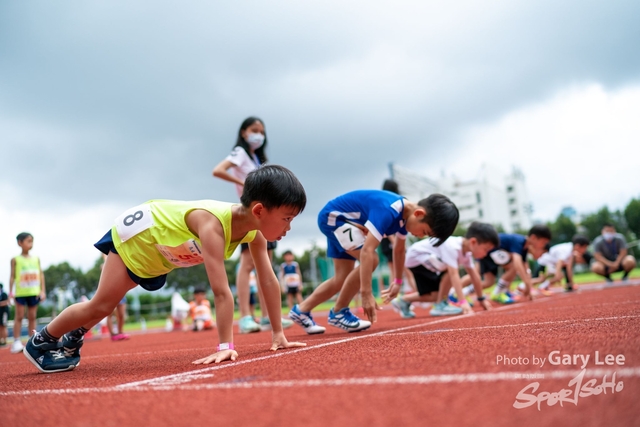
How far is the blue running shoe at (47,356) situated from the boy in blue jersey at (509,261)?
708 centimetres

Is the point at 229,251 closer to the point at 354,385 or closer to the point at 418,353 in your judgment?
the point at 418,353

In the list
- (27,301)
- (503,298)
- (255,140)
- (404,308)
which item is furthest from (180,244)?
(503,298)

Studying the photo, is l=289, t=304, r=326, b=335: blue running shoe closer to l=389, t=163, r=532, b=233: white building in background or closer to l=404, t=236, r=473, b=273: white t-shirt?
l=404, t=236, r=473, b=273: white t-shirt

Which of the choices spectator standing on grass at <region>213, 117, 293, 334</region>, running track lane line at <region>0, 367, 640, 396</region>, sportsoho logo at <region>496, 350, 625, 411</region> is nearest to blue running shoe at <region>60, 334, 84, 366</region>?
running track lane line at <region>0, 367, 640, 396</region>

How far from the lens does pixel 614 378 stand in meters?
1.64

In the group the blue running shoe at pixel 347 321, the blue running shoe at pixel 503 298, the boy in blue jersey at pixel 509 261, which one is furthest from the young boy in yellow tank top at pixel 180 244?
the blue running shoe at pixel 503 298

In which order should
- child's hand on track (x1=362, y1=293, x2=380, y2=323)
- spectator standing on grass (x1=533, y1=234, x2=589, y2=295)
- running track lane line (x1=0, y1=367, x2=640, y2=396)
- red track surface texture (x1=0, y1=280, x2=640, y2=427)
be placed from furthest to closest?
spectator standing on grass (x1=533, y1=234, x2=589, y2=295), child's hand on track (x1=362, y1=293, x2=380, y2=323), running track lane line (x1=0, y1=367, x2=640, y2=396), red track surface texture (x1=0, y1=280, x2=640, y2=427)

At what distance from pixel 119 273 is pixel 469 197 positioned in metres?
87.9

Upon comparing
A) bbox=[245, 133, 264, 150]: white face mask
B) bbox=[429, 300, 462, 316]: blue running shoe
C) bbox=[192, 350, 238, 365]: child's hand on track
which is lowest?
bbox=[429, 300, 462, 316]: blue running shoe

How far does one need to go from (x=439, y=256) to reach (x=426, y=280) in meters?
0.57

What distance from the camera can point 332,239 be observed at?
5367mm

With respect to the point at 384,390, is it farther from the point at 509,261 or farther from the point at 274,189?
the point at 509,261

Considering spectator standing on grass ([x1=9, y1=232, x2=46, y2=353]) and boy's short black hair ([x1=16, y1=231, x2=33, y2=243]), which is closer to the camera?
boy's short black hair ([x1=16, y1=231, x2=33, y2=243])

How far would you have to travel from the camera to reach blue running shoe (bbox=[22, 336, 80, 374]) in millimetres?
3355
